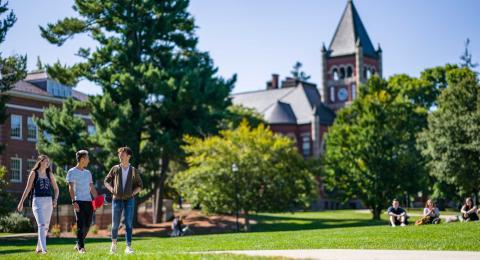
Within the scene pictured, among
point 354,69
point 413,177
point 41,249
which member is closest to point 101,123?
point 413,177

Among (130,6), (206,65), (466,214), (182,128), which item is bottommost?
(466,214)

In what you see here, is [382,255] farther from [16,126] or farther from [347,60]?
[347,60]

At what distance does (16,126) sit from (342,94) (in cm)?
5097

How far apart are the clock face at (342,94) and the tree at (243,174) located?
4795 centimetres

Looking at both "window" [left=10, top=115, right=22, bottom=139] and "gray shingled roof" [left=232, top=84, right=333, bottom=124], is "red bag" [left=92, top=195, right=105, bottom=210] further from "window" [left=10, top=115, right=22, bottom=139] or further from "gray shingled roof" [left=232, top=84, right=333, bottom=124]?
"gray shingled roof" [left=232, top=84, right=333, bottom=124]

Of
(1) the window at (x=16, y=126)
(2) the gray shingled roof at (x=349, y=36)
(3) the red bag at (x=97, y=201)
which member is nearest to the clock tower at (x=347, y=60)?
(2) the gray shingled roof at (x=349, y=36)

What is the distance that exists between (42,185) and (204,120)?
31204 mm

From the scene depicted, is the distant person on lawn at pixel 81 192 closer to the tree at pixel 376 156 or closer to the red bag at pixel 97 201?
the red bag at pixel 97 201

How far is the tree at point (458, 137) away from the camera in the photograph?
48.0 metres

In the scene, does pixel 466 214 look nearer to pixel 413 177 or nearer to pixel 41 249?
pixel 41 249

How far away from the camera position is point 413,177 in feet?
170

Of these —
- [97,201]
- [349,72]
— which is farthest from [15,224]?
[349,72]

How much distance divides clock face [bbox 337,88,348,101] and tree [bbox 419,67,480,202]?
4262cm

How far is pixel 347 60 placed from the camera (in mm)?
95125
